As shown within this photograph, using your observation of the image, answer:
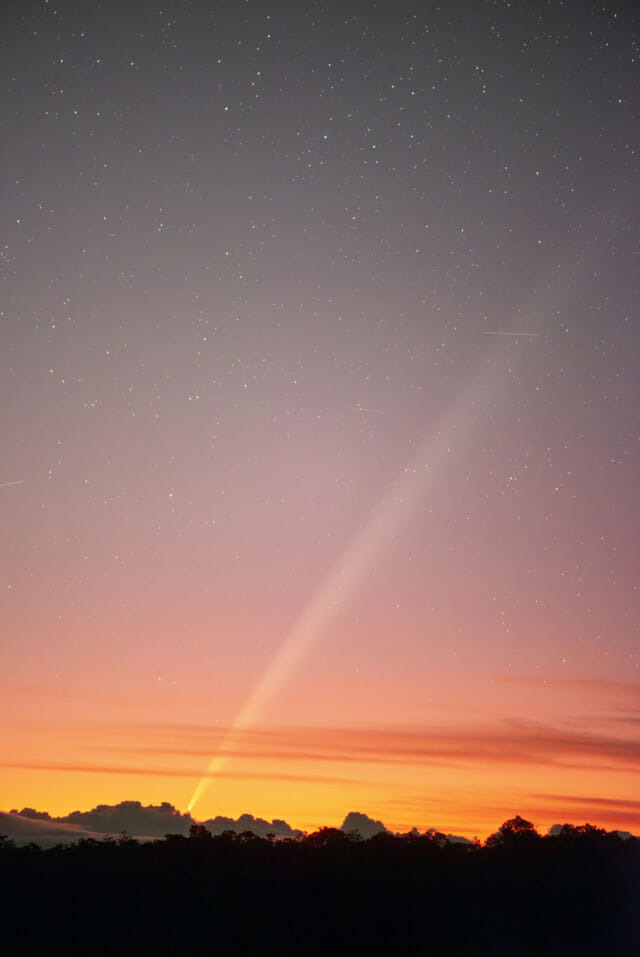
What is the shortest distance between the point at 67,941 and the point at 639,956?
71.9 feet

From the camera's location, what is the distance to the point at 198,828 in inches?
2247

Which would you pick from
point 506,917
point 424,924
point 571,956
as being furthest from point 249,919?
point 571,956

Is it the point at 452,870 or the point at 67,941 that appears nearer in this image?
the point at 67,941

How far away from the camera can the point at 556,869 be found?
4553cm

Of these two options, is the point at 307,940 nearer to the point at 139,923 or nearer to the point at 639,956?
the point at 139,923

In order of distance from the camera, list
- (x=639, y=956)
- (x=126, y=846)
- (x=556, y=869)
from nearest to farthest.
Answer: (x=639, y=956)
(x=556, y=869)
(x=126, y=846)

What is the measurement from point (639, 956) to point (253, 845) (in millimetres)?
21552

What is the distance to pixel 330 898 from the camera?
4438 centimetres

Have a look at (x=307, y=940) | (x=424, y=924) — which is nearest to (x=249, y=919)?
(x=307, y=940)

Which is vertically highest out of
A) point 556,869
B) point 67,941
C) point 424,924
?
point 556,869

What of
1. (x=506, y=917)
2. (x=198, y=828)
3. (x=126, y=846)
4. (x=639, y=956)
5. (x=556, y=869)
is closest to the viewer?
(x=639, y=956)

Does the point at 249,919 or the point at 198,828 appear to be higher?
the point at 198,828

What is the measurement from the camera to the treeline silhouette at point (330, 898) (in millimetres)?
40500

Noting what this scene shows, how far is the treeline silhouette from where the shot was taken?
40500 mm
